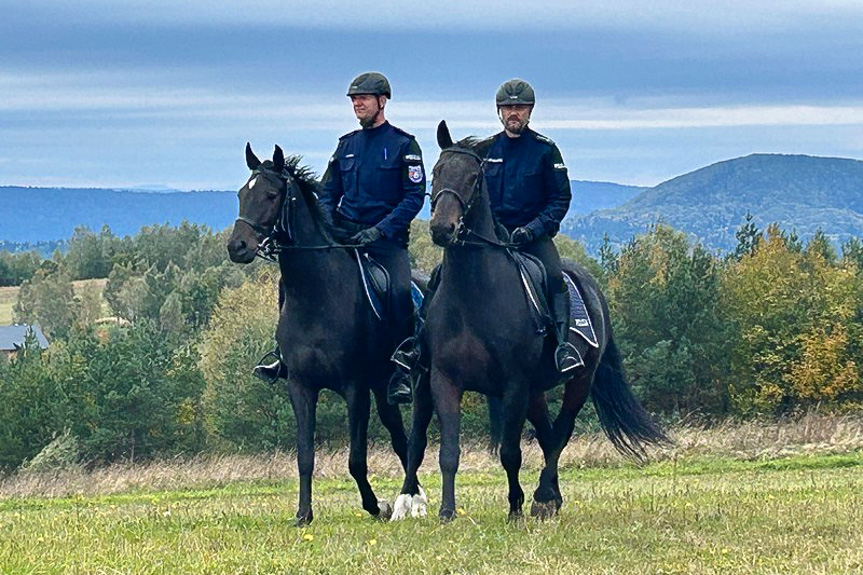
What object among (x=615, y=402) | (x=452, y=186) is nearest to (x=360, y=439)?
(x=452, y=186)

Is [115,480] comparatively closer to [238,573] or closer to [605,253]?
[238,573]

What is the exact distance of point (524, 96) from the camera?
40.5 feet

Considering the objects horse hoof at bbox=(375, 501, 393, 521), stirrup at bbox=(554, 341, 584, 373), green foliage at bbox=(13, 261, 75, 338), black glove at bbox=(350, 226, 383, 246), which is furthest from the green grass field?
green foliage at bbox=(13, 261, 75, 338)

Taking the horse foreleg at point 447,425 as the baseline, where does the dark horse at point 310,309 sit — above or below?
above

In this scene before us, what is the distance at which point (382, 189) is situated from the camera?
42.7ft

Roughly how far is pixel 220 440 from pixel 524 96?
156 ft

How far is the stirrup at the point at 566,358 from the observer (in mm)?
12164

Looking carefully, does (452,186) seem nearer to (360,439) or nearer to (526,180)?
(526,180)

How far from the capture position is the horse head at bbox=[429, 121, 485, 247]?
11.0 meters

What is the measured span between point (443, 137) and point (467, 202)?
766 mm

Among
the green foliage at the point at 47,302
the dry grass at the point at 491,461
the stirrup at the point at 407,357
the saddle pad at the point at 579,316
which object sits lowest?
the dry grass at the point at 491,461

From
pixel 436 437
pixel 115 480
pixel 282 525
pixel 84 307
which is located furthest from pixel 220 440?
pixel 84 307

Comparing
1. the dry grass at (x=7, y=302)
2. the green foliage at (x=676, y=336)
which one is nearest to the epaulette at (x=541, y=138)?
the green foliage at (x=676, y=336)

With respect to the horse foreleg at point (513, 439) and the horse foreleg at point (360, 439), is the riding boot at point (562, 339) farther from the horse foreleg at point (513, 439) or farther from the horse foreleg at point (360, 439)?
the horse foreleg at point (360, 439)
